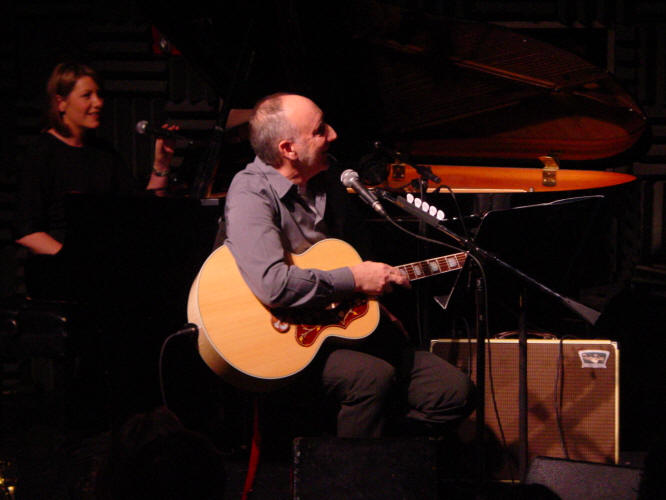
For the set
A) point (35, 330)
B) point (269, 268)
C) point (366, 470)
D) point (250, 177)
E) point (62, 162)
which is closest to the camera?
point (366, 470)

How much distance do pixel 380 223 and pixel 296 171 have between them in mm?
588

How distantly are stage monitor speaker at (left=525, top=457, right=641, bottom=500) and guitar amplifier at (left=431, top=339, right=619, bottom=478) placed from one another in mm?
645

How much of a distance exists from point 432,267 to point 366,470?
3.09 feet

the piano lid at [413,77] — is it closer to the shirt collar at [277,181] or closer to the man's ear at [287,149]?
the man's ear at [287,149]

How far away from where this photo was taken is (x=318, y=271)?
2.26 meters

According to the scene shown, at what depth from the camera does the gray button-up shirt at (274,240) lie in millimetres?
2201

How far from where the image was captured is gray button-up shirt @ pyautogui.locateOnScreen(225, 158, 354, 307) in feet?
7.22

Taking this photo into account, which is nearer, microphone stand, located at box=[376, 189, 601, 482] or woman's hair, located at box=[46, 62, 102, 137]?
microphone stand, located at box=[376, 189, 601, 482]

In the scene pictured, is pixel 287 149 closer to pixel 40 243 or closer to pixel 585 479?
pixel 40 243

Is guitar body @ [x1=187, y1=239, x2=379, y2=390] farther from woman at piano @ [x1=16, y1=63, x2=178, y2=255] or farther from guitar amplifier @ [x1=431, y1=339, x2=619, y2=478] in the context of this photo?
woman at piano @ [x1=16, y1=63, x2=178, y2=255]

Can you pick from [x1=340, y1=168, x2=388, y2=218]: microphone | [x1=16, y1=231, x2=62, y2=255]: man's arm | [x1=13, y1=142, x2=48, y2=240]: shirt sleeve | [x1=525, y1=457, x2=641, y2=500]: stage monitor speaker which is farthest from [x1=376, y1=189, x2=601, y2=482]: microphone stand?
[x1=13, y1=142, x2=48, y2=240]: shirt sleeve

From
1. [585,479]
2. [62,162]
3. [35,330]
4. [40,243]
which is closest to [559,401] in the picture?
[585,479]

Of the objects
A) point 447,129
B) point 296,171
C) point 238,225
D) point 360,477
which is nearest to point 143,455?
point 360,477

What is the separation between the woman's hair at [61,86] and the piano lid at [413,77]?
2.30 feet
